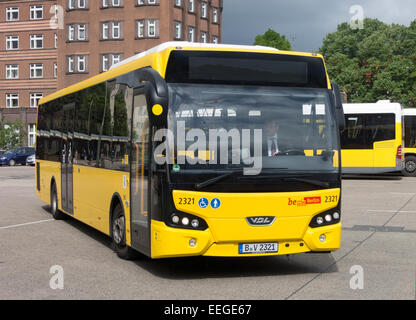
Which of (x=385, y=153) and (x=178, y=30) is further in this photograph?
(x=178, y=30)

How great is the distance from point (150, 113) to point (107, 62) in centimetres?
5750

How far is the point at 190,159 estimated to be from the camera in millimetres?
8109

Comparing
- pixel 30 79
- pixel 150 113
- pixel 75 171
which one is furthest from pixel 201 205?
pixel 30 79

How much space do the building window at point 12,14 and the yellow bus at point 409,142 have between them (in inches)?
2036

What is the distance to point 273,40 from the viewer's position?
227 ft

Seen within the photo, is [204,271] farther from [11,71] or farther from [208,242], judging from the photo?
[11,71]

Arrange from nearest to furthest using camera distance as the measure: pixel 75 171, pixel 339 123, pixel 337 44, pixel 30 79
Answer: pixel 339 123, pixel 75 171, pixel 337 44, pixel 30 79

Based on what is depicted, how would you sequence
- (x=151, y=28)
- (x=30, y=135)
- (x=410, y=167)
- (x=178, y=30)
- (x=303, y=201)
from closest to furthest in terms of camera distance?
1. (x=303, y=201)
2. (x=410, y=167)
3. (x=151, y=28)
4. (x=178, y=30)
5. (x=30, y=135)

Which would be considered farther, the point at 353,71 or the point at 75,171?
the point at 353,71

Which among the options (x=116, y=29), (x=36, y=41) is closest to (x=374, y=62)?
(x=116, y=29)

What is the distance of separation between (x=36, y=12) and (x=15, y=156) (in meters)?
25.2

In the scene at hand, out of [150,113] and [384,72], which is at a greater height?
[384,72]

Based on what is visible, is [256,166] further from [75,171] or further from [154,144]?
[75,171]

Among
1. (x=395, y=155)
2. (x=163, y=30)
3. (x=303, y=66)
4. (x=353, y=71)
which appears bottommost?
(x=395, y=155)
